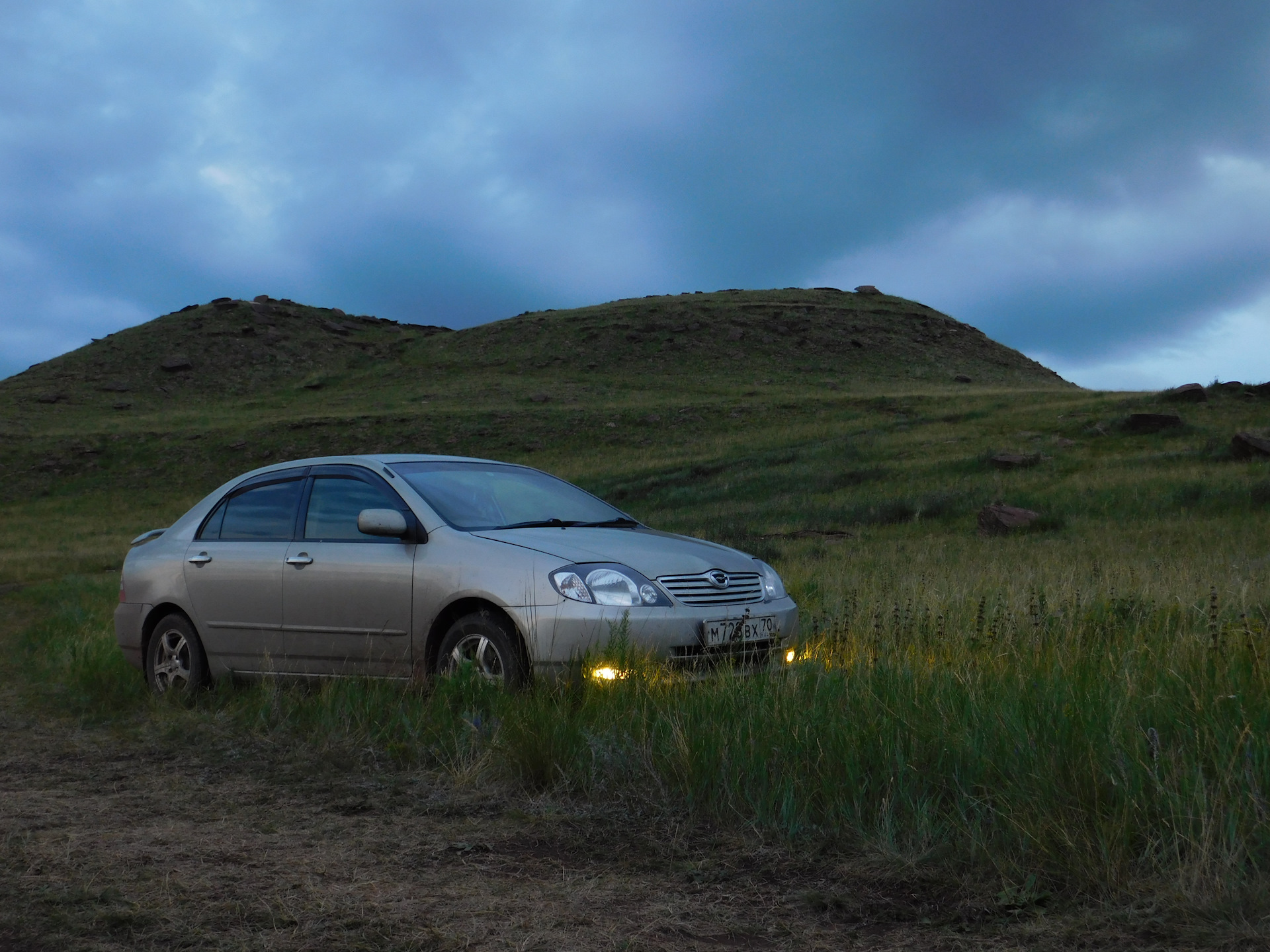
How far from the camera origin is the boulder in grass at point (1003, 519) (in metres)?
16.5

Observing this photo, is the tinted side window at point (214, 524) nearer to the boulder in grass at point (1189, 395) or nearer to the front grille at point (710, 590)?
the front grille at point (710, 590)

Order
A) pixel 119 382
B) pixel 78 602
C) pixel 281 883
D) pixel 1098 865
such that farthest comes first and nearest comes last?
pixel 119 382, pixel 78 602, pixel 281 883, pixel 1098 865

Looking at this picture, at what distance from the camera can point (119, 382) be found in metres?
75.5

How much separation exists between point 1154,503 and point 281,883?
17.4m

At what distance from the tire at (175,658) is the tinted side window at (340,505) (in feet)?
4.01

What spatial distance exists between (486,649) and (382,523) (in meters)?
1.02

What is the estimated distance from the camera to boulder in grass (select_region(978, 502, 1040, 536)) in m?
16.5

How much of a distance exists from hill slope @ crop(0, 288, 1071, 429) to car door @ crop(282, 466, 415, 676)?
61086mm

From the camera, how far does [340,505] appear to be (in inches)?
275

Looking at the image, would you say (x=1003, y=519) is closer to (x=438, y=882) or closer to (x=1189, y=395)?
(x=438, y=882)

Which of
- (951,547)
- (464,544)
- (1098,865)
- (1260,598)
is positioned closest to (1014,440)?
(951,547)

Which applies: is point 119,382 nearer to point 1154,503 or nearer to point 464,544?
point 1154,503

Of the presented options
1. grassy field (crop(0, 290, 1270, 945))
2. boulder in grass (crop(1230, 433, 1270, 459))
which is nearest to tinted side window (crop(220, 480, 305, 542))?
grassy field (crop(0, 290, 1270, 945))

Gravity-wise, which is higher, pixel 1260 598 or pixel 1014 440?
pixel 1014 440
